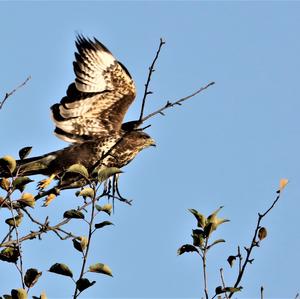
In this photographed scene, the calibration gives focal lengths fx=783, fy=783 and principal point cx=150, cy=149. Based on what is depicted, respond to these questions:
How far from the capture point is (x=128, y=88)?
31.6ft

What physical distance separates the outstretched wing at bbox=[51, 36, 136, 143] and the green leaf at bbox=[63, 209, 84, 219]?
381cm

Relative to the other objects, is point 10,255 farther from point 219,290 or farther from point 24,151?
point 219,290

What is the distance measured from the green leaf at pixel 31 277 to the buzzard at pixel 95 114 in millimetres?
3758

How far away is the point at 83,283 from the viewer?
15.4 ft

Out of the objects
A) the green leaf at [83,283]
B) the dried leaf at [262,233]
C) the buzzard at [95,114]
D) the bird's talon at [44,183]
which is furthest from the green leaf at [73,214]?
the buzzard at [95,114]

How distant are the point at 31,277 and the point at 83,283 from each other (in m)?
0.43

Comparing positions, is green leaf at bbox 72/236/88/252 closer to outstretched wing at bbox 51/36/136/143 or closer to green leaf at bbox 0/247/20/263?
green leaf at bbox 0/247/20/263

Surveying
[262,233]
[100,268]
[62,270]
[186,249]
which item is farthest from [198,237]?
[62,270]

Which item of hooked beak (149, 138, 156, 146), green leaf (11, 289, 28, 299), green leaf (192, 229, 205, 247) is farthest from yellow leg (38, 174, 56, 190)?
green leaf (11, 289, 28, 299)

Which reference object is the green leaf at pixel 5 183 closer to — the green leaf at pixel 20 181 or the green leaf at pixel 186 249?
the green leaf at pixel 20 181

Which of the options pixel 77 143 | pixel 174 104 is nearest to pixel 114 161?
pixel 77 143

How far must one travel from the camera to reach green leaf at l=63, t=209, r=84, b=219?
5.25 metres

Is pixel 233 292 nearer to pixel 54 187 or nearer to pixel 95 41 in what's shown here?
pixel 54 187

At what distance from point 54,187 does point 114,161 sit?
Result: 4.02 feet
